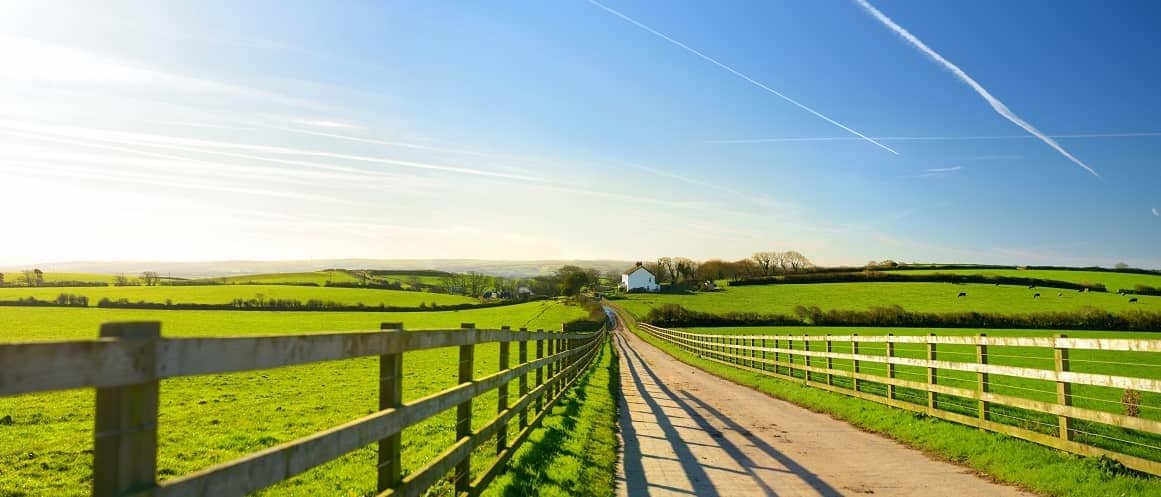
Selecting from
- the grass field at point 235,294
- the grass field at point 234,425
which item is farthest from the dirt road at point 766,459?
the grass field at point 235,294

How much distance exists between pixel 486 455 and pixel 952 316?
6817 cm

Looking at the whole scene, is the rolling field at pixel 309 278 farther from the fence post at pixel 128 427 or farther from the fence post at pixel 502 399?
the fence post at pixel 128 427

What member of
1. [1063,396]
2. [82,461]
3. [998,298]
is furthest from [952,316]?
[82,461]

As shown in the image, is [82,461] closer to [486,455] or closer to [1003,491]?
[486,455]

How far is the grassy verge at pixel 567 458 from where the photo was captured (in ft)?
22.9

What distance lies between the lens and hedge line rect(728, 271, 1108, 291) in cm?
9244

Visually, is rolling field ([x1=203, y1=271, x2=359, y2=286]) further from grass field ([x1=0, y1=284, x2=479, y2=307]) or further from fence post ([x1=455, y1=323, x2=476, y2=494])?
fence post ([x1=455, y1=323, x2=476, y2=494])

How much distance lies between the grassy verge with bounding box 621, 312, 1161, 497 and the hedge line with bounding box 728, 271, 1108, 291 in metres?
95.0

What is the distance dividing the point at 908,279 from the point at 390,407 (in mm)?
111805

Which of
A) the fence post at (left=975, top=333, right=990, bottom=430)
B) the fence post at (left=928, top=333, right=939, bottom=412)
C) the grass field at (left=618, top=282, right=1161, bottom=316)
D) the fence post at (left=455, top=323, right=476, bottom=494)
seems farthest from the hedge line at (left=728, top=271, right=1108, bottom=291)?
the fence post at (left=455, top=323, right=476, bottom=494)

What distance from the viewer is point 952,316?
218ft

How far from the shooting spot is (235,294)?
336 ft

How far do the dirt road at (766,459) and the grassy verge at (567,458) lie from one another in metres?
0.28

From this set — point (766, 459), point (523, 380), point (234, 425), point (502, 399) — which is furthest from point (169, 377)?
point (234, 425)
